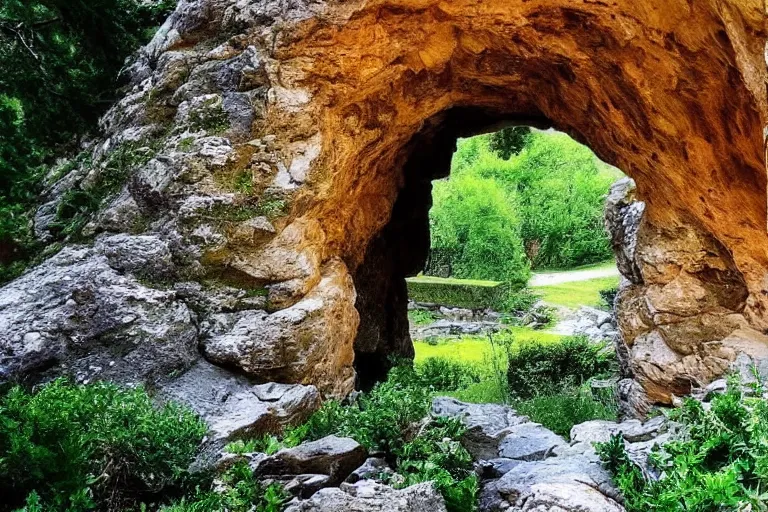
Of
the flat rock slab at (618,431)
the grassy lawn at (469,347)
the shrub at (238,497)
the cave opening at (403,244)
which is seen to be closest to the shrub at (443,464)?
the shrub at (238,497)

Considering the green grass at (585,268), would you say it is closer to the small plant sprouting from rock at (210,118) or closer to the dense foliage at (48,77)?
the small plant sprouting from rock at (210,118)

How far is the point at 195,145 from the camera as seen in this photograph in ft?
20.8

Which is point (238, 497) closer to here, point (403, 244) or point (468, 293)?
point (403, 244)

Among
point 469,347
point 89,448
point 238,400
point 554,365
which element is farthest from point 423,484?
point 469,347

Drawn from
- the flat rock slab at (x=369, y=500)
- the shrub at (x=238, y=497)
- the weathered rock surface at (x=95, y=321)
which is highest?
the weathered rock surface at (x=95, y=321)

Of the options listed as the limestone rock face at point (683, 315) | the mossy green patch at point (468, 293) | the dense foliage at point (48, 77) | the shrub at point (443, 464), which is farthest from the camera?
the mossy green patch at point (468, 293)

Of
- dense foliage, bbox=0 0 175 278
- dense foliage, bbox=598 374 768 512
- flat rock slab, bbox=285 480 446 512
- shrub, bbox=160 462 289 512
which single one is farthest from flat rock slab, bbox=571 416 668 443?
dense foliage, bbox=0 0 175 278

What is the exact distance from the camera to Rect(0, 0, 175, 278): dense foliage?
21.2 feet

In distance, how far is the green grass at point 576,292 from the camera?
2316 centimetres

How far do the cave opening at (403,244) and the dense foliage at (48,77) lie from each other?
195 inches

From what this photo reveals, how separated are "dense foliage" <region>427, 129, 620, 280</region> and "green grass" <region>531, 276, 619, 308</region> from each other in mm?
1688

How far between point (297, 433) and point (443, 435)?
53.6 inches

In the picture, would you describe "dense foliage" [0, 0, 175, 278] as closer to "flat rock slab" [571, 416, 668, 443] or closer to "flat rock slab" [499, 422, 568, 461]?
"flat rock slab" [499, 422, 568, 461]

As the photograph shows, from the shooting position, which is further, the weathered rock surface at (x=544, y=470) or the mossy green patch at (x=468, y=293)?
the mossy green patch at (x=468, y=293)
